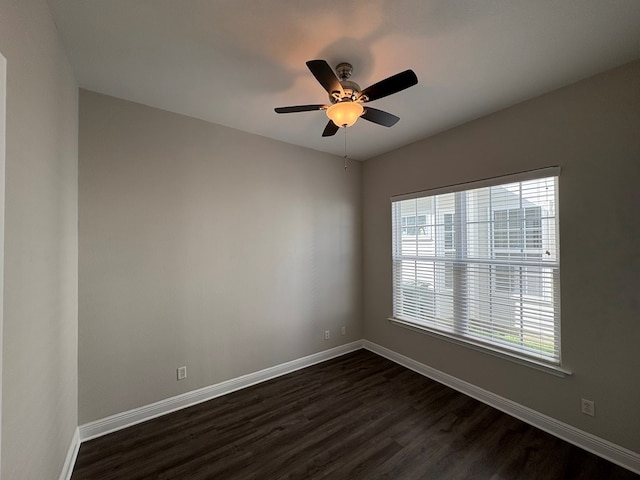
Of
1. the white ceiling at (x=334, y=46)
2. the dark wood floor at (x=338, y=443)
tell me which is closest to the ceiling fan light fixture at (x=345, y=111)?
the white ceiling at (x=334, y=46)

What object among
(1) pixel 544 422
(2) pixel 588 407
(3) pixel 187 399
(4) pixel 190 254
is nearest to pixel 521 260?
(2) pixel 588 407

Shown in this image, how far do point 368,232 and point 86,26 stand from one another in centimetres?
332

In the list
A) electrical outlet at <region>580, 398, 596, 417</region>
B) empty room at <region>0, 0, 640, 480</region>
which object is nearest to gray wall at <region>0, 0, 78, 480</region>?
empty room at <region>0, 0, 640, 480</region>

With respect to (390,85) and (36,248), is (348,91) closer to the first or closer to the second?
(390,85)

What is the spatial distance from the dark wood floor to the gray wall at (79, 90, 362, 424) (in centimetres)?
36

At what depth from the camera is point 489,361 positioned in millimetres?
2518

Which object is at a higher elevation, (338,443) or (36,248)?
(36,248)

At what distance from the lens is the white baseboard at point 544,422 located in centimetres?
181

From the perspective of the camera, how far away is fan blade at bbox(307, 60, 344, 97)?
1.41 meters

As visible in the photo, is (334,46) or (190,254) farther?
(190,254)

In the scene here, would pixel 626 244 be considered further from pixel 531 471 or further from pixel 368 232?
pixel 368 232

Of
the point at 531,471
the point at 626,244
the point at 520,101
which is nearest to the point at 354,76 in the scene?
the point at 520,101

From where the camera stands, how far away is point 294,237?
3248 millimetres

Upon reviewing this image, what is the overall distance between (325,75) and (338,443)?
2583mm
